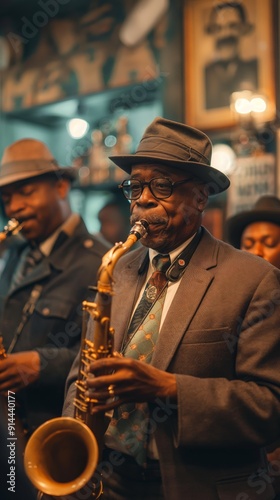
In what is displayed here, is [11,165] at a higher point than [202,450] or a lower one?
higher

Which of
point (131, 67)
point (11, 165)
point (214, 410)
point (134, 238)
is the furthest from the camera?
point (131, 67)

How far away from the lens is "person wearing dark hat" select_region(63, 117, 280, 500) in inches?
81.7

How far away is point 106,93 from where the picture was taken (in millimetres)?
5883

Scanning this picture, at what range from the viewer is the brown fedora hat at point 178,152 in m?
2.33

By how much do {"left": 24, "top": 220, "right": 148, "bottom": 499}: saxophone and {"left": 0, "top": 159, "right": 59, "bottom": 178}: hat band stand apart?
1.41 meters

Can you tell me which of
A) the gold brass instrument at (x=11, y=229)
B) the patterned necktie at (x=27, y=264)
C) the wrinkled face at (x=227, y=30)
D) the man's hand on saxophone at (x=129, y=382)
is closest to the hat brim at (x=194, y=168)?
the man's hand on saxophone at (x=129, y=382)

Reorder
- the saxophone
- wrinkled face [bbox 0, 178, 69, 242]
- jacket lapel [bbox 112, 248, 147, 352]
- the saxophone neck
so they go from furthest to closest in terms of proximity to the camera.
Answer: wrinkled face [bbox 0, 178, 69, 242]
jacket lapel [bbox 112, 248, 147, 352]
the saxophone neck
the saxophone

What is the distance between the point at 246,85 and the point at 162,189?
2.89 meters

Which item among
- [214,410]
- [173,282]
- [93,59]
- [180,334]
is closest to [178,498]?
[214,410]

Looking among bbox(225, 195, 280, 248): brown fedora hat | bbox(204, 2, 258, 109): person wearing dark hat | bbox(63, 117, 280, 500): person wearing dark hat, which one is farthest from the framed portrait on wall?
bbox(63, 117, 280, 500): person wearing dark hat

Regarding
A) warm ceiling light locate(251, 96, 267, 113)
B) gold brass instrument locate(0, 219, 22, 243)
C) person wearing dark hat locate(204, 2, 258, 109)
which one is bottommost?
gold brass instrument locate(0, 219, 22, 243)

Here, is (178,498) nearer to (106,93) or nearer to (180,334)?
(180,334)

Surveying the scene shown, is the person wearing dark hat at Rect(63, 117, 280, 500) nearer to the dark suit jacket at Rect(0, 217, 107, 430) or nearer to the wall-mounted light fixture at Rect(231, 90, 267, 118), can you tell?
the dark suit jacket at Rect(0, 217, 107, 430)

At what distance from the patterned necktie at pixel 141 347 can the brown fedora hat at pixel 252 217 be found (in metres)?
1.03
